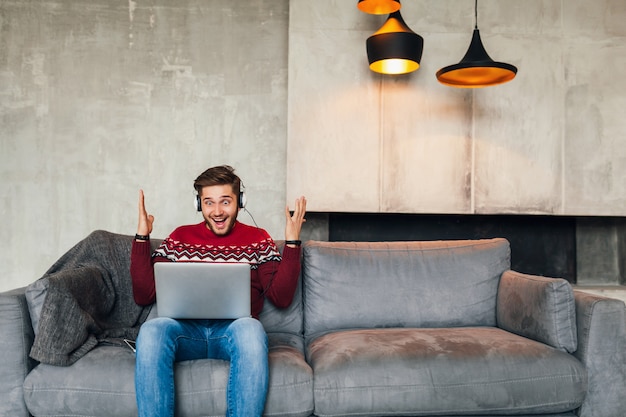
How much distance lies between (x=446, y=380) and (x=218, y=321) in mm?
839

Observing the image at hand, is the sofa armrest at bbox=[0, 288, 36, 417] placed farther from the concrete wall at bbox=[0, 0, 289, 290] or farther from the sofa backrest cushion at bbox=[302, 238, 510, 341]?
the concrete wall at bbox=[0, 0, 289, 290]

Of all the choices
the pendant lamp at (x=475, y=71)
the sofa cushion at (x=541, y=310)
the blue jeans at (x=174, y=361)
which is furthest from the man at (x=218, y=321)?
the pendant lamp at (x=475, y=71)

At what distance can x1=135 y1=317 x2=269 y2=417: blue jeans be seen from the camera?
5.96 feet

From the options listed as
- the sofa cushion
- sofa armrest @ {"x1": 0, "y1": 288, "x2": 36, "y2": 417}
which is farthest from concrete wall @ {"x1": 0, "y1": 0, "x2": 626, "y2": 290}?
sofa armrest @ {"x1": 0, "y1": 288, "x2": 36, "y2": 417}

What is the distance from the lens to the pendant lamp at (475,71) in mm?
3152

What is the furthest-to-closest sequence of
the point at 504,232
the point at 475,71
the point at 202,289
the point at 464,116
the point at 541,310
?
the point at 504,232, the point at 464,116, the point at 475,71, the point at 541,310, the point at 202,289

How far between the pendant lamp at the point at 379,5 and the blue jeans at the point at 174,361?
2112mm

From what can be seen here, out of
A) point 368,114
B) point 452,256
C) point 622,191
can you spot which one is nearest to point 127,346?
point 452,256

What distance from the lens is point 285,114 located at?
4.21 m

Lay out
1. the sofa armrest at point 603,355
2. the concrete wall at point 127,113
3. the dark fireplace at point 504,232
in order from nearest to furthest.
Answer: the sofa armrest at point 603,355 → the concrete wall at point 127,113 → the dark fireplace at point 504,232

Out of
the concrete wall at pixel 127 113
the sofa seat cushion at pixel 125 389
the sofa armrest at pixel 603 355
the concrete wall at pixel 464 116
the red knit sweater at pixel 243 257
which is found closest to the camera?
the sofa seat cushion at pixel 125 389

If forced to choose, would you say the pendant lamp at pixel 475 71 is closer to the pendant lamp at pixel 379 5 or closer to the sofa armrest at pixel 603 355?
the pendant lamp at pixel 379 5

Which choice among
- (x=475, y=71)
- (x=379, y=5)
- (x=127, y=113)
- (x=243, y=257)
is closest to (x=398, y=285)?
(x=243, y=257)

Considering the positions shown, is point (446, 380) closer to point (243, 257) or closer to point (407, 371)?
point (407, 371)
